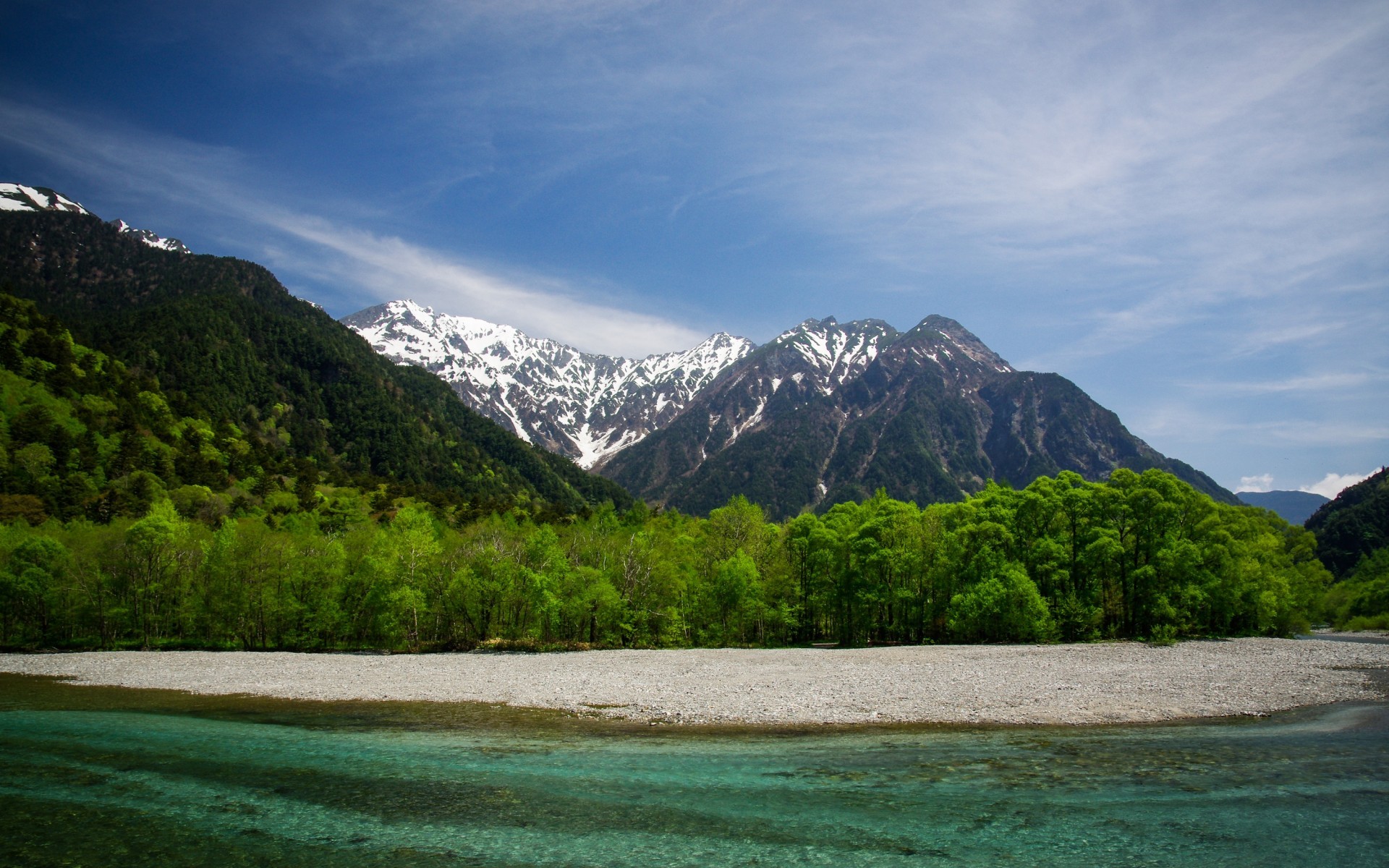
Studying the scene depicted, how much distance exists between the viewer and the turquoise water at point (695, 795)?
568 inches

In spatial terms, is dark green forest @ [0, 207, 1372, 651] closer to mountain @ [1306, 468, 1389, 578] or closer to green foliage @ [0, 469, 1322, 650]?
green foliage @ [0, 469, 1322, 650]

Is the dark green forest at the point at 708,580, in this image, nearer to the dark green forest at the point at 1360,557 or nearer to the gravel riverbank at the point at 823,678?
the gravel riverbank at the point at 823,678

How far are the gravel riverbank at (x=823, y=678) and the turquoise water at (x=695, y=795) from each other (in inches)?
135

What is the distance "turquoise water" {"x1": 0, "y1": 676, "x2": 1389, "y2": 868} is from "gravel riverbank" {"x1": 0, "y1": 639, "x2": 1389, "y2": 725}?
3440 millimetres

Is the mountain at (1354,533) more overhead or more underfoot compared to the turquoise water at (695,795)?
more overhead

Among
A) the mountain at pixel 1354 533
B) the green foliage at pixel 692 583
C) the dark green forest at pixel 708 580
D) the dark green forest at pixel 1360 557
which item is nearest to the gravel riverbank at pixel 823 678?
the green foliage at pixel 692 583

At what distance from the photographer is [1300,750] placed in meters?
22.3

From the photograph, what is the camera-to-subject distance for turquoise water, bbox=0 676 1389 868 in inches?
568

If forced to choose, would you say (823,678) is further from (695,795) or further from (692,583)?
(692,583)

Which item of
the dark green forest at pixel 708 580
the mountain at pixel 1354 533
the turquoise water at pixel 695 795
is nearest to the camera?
the turquoise water at pixel 695 795

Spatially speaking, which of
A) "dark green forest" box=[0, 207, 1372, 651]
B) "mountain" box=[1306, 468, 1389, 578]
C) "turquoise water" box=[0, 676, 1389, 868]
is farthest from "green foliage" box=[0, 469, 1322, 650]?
"mountain" box=[1306, 468, 1389, 578]

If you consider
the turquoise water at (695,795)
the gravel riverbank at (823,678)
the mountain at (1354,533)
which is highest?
the mountain at (1354,533)

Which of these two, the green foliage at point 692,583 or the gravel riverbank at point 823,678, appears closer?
the gravel riverbank at point 823,678

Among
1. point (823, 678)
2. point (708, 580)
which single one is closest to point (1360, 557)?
point (708, 580)
